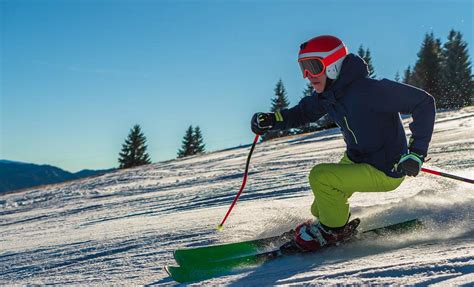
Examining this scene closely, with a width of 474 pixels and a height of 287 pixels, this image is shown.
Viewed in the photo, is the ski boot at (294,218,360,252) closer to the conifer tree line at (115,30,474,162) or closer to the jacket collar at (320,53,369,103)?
the jacket collar at (320,53,369,103)

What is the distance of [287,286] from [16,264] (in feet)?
10.1

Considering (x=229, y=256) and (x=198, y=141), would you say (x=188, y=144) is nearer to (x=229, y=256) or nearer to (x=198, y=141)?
(x=198, y=141)

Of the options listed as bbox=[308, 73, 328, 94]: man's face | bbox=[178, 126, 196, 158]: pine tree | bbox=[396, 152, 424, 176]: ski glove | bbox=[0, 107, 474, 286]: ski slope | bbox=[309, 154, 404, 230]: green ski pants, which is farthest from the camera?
bbox=[178, 126, 196, 158]: pine tree

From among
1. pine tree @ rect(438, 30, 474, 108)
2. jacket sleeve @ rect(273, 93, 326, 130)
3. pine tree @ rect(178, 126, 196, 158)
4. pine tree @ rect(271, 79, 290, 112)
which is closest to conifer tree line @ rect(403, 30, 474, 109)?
pine tree @ rect(438, 30, 474, 108)

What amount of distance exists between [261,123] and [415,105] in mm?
1459

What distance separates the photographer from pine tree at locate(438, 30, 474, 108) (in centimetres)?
3759

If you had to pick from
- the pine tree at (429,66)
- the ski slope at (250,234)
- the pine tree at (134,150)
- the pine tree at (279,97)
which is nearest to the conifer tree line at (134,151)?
the pine tree at (134,150)

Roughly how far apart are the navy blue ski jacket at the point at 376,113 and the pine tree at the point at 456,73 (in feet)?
114

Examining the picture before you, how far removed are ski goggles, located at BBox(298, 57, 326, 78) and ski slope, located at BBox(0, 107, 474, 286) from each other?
4.34 ft

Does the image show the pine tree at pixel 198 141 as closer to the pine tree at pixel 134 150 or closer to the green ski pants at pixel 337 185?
the pine tree at pixel 134 150

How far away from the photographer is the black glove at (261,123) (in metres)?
4.29

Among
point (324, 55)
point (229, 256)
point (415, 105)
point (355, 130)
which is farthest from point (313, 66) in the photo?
point (229, 256)

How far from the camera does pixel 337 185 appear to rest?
11.0 ft

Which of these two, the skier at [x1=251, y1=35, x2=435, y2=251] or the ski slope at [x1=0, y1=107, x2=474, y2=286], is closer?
the ski slope at [x1=0, y1=107, x2=474, y2=286]
